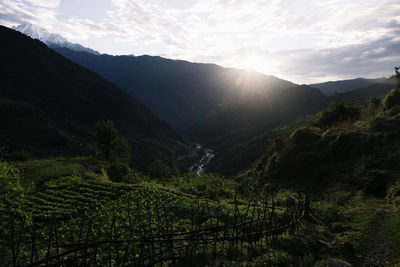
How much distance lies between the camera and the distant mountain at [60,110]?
340 ft

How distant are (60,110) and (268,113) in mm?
141673

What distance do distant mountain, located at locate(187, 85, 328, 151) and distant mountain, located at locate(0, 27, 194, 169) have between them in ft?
106

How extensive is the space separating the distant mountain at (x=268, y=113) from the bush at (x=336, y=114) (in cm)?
11411

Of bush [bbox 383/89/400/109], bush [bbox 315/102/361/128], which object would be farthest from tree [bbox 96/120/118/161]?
bush [bbox 383/89/400/109]

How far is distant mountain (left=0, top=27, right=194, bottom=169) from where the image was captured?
103688 mm

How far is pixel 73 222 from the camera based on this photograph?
12281mm

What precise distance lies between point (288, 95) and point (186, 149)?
9106cm

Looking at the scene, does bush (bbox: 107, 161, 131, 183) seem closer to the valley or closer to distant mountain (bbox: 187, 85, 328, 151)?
the valley

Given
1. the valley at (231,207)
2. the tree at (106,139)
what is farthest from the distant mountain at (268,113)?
the tree at (106,139)

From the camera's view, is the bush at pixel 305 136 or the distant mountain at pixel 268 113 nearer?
the bush at pixel 305 136

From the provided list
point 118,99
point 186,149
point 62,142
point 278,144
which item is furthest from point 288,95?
point 278,144

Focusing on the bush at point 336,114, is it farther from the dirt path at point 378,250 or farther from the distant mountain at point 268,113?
the distant mountain at point 268,113

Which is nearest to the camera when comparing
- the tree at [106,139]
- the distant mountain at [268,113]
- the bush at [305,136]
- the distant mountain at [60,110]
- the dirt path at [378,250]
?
the dirt path at [378,250]

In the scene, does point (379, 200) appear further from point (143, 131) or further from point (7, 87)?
point (7, 87)
